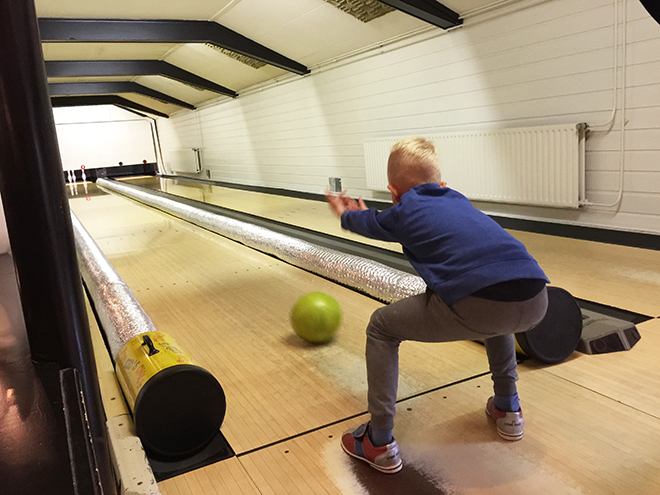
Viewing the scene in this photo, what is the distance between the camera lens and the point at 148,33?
788cm

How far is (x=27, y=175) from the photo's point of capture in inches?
43.9

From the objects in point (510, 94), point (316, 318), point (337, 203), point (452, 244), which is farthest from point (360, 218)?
point (510, 94)

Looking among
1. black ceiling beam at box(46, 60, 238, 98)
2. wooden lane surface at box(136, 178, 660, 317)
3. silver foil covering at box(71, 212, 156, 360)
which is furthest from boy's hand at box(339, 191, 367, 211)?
black ceiling beam at box(46, 60, 238, 98)

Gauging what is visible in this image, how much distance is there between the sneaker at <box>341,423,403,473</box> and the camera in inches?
66.8

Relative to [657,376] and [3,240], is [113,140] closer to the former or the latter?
[3,240]

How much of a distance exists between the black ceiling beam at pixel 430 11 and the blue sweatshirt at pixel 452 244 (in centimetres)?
443

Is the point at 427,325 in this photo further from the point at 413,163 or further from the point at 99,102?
the point at 99,102

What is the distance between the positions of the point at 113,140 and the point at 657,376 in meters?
19.2

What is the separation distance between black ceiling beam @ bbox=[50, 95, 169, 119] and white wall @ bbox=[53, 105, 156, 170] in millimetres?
811

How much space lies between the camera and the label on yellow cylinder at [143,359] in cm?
192

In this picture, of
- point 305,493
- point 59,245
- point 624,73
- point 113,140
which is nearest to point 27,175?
point 59,245

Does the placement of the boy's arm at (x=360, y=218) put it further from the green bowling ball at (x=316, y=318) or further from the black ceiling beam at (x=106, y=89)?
the black ceiling beam at (x=106, y=89)

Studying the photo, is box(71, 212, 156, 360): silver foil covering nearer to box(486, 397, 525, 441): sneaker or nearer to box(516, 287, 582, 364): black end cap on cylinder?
box(486, 397, 525, 441): sneaker

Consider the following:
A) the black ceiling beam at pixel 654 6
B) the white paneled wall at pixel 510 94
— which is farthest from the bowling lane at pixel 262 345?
the white paneled wall at pixel 510 94
